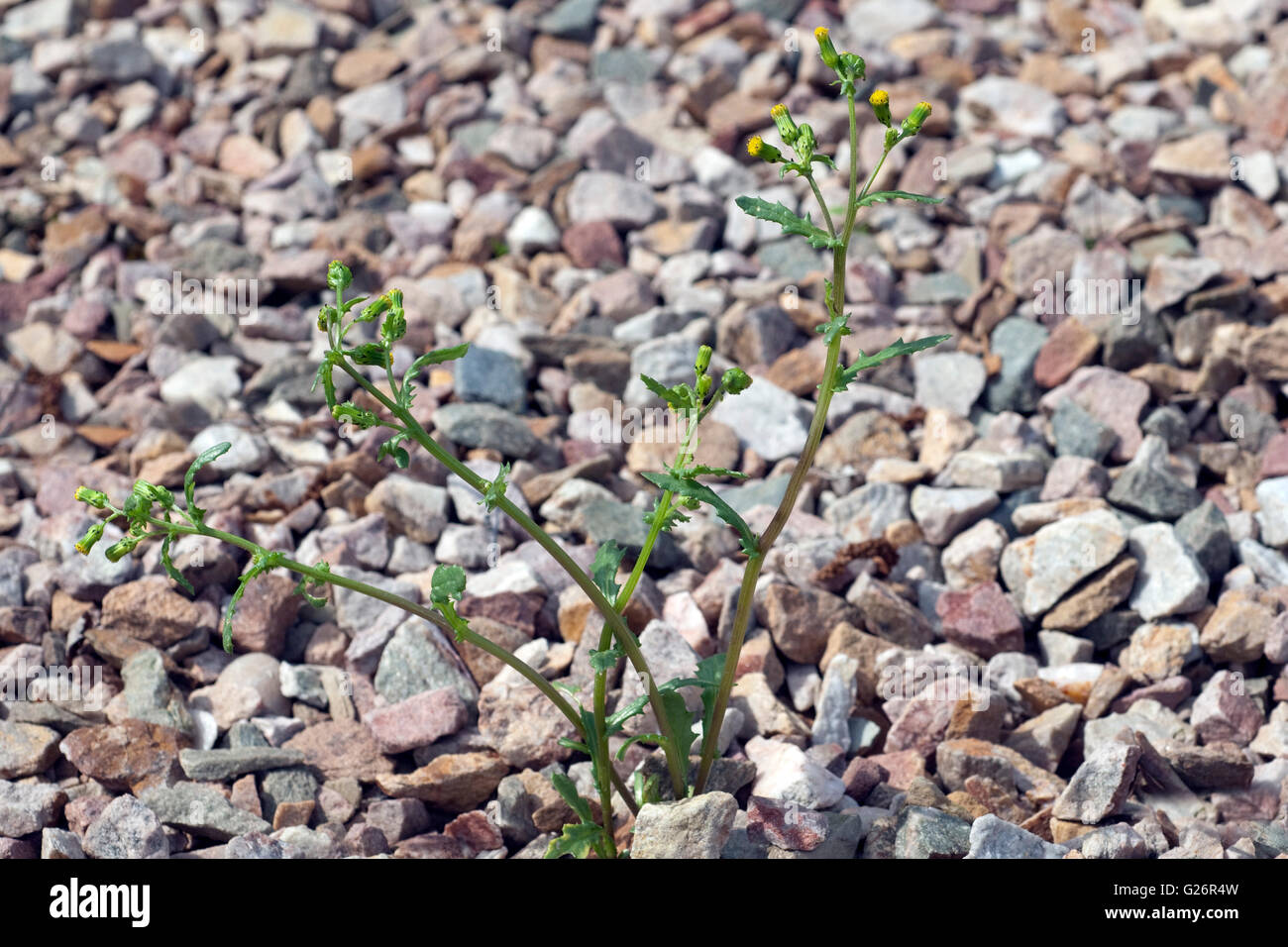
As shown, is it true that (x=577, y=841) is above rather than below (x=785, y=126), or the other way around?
below

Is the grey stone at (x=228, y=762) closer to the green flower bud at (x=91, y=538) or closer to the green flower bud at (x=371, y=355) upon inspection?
the green flower bud at (x=91, y=538)

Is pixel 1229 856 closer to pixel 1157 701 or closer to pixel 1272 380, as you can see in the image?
pixel 1157 701

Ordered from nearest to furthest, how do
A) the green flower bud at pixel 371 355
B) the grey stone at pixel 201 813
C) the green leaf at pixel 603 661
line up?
1. the green flower bud at pixel 371 355
2. the green leaf at pixel 603 661
3. the grey stone at pixel 201 813

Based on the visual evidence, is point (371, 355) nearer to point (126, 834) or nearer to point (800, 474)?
point (800, 474)

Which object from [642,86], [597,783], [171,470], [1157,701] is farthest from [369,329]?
[1157,701]

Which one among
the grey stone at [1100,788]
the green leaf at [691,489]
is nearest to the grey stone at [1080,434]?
the grey stone at [1100,788]

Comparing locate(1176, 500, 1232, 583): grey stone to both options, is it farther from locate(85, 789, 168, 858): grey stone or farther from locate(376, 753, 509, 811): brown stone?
locate(85, 789, 168, 858): grey stone

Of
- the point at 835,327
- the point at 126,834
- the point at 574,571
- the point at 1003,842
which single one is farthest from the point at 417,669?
the point at 835,327
